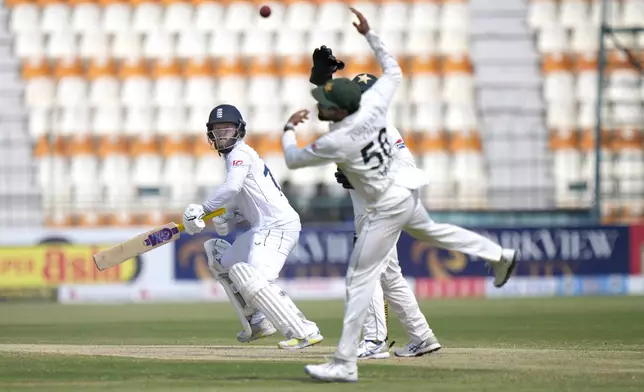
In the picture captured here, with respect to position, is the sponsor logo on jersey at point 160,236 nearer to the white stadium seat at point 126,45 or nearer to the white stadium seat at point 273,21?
the white stadium seat at point 126,45

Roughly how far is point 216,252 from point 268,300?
86 cm

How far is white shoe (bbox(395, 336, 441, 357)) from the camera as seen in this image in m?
8.30

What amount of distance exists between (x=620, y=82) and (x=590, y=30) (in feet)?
4.14

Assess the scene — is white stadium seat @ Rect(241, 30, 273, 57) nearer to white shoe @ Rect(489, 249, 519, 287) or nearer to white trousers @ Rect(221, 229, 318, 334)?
white trousers @ Rect(221, 229, 318, 334)

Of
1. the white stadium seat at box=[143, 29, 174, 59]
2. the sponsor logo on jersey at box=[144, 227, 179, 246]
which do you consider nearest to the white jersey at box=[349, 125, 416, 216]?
the sponsor logo on jersey at box=[144, 227, 179, 246]

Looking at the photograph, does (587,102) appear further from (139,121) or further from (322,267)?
(139,121)

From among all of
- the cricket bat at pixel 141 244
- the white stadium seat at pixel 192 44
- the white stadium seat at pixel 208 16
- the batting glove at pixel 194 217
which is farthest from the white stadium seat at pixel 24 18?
the batting glove at pixel 194 217

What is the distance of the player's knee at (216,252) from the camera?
29.6 feet

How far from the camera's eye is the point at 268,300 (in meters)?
8.35

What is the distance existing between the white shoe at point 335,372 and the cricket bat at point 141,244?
246 centimetres

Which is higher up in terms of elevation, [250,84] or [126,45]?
[126,45]

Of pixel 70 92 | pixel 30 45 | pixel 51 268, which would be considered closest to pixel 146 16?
pixel 70 92

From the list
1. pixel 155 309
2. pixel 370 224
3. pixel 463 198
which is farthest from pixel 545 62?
pixel 370 224

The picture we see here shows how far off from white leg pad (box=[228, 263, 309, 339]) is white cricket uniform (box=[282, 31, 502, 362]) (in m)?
1.22
